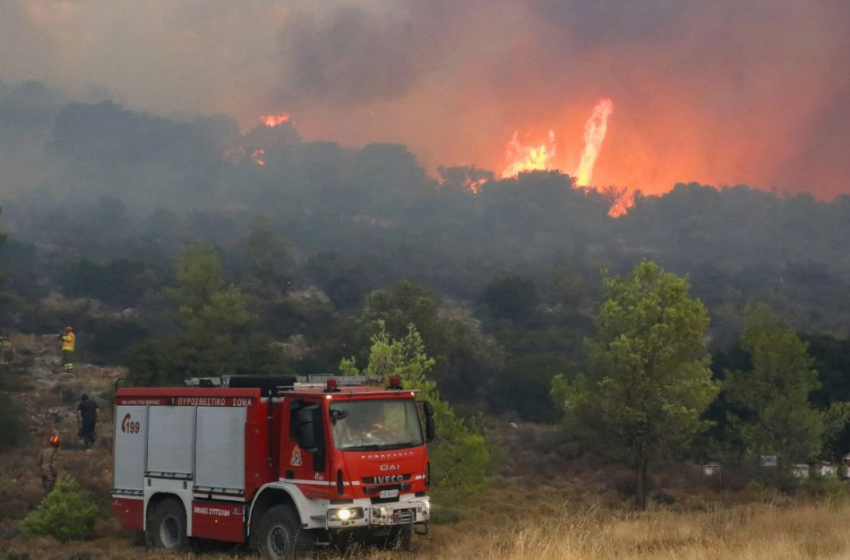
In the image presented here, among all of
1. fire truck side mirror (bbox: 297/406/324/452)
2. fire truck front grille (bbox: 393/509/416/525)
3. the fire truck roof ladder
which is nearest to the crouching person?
the fire truck roof ladder

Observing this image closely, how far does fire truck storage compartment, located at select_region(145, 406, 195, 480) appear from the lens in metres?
18.0

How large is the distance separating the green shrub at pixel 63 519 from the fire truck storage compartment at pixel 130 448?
83.5 inches

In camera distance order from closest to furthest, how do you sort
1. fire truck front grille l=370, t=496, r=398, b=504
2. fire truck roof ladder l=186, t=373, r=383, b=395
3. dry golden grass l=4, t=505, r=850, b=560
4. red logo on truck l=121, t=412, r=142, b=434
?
dry golden grass l=4, t=505, r=850, b=560
fire truck front grille l=370, t=496, r=398, b=504
fire truck roof ladder l=186, t=373, r=383, b=395
red logo on truck l=121, t=412, r=142, b=434

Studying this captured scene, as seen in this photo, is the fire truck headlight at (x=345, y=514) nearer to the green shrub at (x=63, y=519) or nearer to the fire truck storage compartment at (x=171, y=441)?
the fire truck storage compartment at (x=171, y=441)

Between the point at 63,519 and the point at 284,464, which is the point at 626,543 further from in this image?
the point at 63,519

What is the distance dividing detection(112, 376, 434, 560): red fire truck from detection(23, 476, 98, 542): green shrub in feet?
9.47

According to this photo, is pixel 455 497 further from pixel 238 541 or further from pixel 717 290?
pixel 717 290

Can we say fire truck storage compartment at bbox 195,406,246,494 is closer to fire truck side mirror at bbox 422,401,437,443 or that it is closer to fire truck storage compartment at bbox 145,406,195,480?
fire truck storage compartment at bbox 145,406,195,480

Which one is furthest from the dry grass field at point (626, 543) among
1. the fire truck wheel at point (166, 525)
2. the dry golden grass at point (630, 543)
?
the fire truck wheel at point (166, 525)

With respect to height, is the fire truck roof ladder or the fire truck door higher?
the fire truck roof ladder

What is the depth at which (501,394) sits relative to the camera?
66.3 metres

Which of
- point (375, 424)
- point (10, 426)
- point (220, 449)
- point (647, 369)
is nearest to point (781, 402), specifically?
point (647, 369)

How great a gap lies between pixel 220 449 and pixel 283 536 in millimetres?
2050

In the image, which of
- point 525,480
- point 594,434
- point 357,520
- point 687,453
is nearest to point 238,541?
point 357,520
